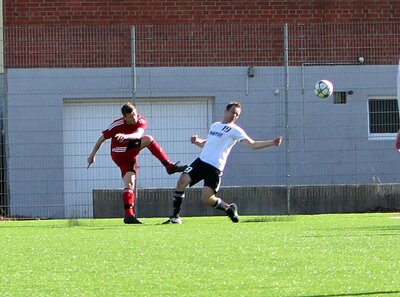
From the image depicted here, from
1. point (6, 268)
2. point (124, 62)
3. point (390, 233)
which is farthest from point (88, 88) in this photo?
point (6, 268)

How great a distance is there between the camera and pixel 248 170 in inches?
850

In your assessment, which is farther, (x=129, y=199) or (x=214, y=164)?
(x=129, y=199)

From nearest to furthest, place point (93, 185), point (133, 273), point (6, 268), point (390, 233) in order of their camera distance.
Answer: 1. point (133, 273)
2. point (6, 268)
3. point (390, 233)
4. point (93, 185)

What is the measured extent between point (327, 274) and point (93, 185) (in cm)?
1265

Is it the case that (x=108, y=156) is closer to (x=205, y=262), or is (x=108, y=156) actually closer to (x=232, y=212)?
(x=232, y=212)

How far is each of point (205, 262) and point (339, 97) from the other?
14054mm

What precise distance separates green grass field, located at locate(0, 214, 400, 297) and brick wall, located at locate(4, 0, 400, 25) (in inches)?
377

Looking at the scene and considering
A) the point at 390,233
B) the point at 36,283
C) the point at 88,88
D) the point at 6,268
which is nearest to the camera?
the point at 36,283

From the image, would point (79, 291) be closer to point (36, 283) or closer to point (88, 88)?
point (36, 283)

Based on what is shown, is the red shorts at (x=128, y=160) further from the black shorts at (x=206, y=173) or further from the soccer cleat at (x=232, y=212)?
the soccer cleat at (x=232, y=212)

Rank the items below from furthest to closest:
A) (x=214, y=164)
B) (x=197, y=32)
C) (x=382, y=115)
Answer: (x=382, y=115), (x=197, y=32), (x=214, y=164)

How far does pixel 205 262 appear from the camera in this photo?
Answer: 355 inches

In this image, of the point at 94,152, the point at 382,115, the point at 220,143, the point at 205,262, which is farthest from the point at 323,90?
the point at 205,262

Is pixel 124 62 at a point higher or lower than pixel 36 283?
higher
